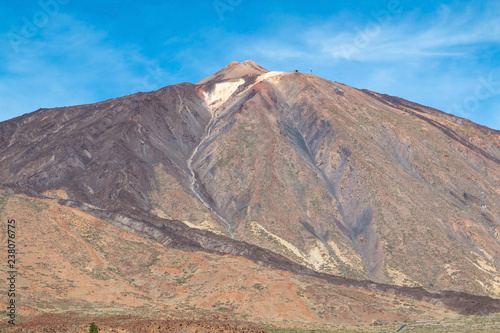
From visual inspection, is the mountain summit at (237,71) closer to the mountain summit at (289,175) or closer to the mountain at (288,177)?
the mountain summit at (289,175)

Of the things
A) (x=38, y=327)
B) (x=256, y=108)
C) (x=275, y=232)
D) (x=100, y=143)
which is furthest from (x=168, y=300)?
(x=256, y=108)

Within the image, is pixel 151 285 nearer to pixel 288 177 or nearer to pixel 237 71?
pixel 288 177

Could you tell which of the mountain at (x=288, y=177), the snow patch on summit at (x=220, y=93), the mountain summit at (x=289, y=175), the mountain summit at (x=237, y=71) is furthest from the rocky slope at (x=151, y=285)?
the mountain summit at (x=237, y=71)

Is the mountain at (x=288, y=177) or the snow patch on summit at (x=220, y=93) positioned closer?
the mountain at (x=288, y=177)

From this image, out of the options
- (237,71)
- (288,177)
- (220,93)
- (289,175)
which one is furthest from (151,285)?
(237,71)

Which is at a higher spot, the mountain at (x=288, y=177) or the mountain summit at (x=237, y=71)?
the mountain summit at (x=237, y=71)

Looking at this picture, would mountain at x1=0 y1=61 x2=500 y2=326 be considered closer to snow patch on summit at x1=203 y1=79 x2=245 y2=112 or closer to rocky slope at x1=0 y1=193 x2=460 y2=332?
snow patch on summit at x1=203 y1=79 x2=245 y2=112
